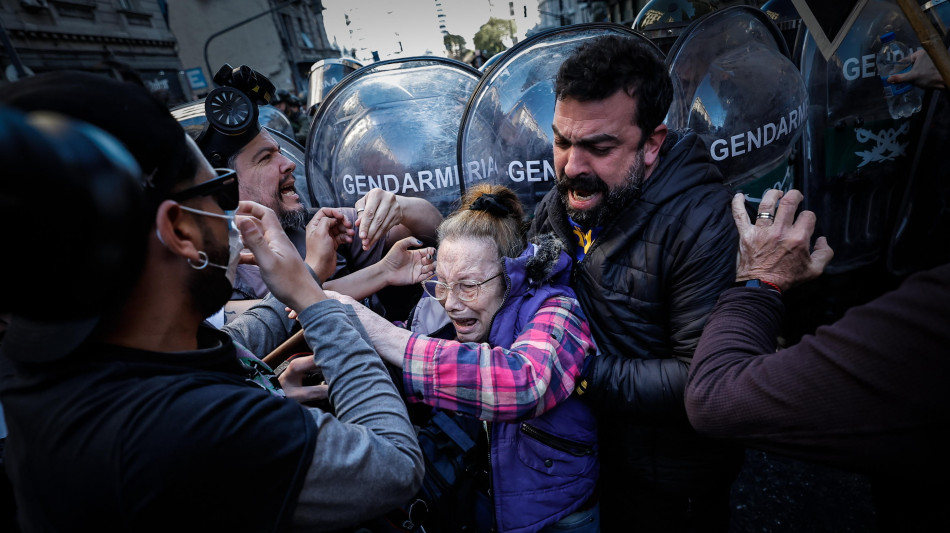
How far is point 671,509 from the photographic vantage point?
1850 mm

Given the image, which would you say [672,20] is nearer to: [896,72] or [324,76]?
[896,72]

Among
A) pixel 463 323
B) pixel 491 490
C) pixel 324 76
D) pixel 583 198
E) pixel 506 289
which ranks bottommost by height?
pixel 491 490

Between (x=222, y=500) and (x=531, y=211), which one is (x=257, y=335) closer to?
(x=222, y=500)

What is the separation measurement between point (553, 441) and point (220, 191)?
1.37 meters

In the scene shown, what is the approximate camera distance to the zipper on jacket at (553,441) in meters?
1.67

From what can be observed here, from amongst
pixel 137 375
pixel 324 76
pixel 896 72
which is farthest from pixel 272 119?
pixel 896 72

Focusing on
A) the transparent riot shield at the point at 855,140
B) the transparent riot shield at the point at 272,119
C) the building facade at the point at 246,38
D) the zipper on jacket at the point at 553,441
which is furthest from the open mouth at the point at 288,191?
the building facade at the point at 246,38

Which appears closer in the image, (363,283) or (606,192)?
(606,192)

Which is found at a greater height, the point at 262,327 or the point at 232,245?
the point at 232,245

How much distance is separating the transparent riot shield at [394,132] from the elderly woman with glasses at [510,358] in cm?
70

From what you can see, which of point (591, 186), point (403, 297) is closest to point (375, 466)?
point (591, 186)

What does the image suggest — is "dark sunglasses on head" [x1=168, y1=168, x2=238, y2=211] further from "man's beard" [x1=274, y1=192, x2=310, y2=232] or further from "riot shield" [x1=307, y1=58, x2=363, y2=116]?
"riot shield" [x1=307, y1=58, x2=363, y2=116]

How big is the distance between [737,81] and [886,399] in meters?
1.95

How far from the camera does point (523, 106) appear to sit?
2.32 metres
